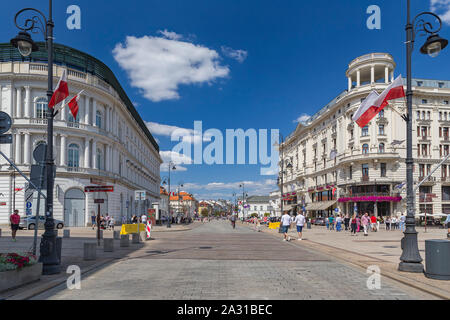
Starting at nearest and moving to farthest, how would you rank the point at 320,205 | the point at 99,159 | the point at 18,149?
1. the point at 18,149
2. the point at 99,159
3. the point at 320,205

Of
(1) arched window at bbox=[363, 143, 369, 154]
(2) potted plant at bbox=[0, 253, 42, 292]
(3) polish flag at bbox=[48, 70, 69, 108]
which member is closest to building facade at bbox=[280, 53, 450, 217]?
(1) arched window at bbox=[363, 143, 369, 154]

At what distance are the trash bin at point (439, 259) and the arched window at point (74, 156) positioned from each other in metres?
40.9

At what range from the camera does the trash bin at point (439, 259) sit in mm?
8961

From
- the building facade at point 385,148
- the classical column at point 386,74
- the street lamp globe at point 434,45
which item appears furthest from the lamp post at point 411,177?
the classical column at point 386,74

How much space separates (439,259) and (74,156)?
41.9 m

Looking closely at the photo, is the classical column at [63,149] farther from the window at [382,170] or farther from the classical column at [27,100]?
the window at [382,170]

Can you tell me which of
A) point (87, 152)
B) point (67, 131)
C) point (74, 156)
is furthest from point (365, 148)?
point (67, 131)

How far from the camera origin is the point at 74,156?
44.2 m

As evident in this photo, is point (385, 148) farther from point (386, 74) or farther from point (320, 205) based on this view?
point (320, 205)

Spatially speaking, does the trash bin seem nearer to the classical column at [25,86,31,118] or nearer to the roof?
the classical column at [25,86,31,118]

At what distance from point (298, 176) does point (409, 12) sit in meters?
74.1
